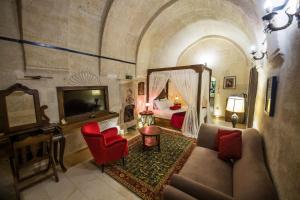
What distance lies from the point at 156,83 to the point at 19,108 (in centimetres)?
409

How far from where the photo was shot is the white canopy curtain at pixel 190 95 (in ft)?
14.4

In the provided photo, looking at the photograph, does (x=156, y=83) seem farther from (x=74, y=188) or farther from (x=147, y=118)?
(x=74, y=188)

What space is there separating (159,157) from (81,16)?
3.78 m

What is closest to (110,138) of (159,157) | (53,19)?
(159,157)

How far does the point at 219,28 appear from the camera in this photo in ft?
17.5

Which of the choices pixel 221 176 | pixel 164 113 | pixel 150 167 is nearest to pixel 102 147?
pixel 150 167

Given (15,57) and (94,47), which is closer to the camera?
(15,57)

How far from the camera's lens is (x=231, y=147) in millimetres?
2189

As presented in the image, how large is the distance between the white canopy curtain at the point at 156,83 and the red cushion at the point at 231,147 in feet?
10.8

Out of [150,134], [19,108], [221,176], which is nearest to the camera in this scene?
[221,176]

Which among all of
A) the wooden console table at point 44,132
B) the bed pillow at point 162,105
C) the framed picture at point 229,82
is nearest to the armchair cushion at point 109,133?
the wooden console table at point 44,132

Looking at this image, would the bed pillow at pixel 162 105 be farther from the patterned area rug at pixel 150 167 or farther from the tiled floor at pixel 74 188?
the tiled floor at pixel 74 188

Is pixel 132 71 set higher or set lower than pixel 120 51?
lower

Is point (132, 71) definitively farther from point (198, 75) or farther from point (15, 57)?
point (15, 57)
